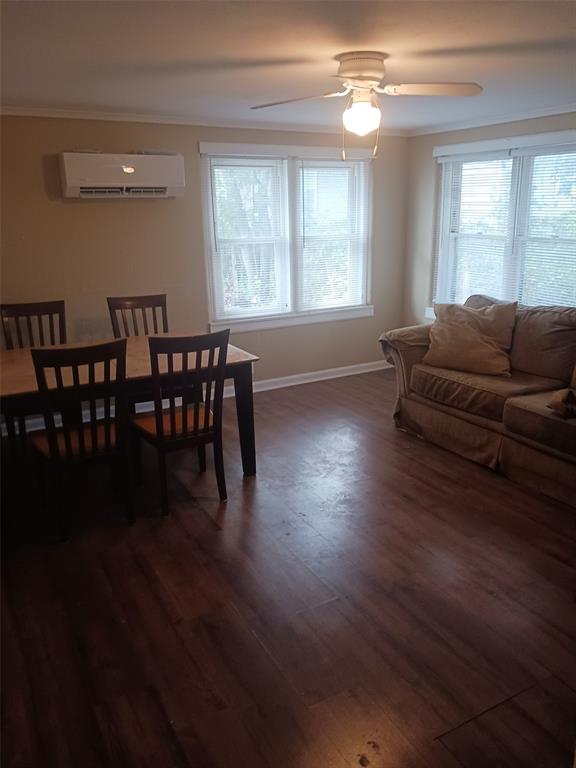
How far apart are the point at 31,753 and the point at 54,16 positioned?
249cm

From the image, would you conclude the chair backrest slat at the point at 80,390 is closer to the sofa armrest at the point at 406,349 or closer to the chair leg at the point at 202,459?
the chair leg at the point at 202,459

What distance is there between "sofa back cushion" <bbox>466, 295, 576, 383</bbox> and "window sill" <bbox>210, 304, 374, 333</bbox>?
1.93 metres

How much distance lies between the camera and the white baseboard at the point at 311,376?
5.48 m

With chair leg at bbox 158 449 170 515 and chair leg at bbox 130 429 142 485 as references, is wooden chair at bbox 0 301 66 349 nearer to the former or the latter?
chair leg at bbox 130 429 142 485

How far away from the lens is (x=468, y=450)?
12.8ft

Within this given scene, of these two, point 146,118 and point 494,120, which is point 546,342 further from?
point 146,118

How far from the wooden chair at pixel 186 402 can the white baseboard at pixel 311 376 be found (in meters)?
1.96

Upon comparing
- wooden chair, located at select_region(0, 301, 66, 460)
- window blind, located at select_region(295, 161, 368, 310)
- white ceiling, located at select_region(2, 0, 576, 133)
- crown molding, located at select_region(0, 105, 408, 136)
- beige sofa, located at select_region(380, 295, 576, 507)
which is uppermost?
crown molding, located at select_region(0, 105, 408, 136)

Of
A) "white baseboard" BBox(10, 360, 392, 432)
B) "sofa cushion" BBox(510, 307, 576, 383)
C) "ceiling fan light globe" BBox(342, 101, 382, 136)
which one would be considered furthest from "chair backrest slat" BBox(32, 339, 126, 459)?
"sofa cushion" BBox(510, 307, 576, 383)

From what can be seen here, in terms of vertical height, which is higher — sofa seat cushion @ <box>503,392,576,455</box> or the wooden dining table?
the wooden dining table

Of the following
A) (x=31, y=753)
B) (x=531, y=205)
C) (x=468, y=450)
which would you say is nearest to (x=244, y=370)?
(x=468, y=450)

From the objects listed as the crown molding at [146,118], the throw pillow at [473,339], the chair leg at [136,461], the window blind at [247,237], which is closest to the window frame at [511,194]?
the throw pillow at [473,339]

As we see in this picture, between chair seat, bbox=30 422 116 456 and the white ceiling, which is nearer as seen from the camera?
the white ceiling

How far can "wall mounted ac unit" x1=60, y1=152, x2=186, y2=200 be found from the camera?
4160 mm
